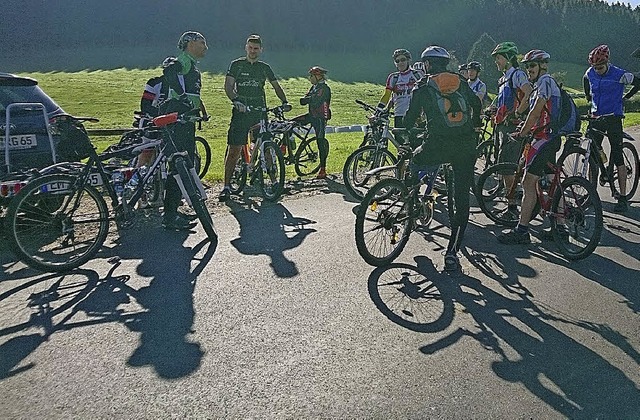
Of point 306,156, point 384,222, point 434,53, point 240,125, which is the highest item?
point 434,53

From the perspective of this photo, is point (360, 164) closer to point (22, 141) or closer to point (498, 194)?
point (498, 194)

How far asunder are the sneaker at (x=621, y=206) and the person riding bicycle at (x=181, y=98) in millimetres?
5695

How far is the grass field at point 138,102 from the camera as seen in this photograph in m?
17.4

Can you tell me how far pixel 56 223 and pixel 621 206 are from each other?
7.09m

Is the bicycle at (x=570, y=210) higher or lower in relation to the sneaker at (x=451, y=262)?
higher

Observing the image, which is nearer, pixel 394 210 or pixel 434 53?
pixel 434 53

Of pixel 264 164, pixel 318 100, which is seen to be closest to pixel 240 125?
pixel 264 164

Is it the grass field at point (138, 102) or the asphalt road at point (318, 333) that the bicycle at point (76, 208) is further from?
the grass field at point (138, 102)

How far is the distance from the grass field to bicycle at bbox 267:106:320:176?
37cm

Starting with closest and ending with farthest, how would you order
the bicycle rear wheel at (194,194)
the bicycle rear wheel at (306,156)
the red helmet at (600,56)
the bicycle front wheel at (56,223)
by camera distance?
the bicycle front wheel at (56,223)
the bicycle rear wheel at (194,194)
the red helmet at (600,56)
the bicycle rear wheel at (306,156)

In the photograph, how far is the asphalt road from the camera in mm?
3490

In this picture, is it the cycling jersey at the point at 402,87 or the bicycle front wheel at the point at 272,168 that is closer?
the bicycle front wheel at the point at 272,168

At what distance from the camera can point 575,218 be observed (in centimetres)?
617

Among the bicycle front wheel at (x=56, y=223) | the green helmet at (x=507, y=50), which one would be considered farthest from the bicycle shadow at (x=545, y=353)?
the green helmet at (x=507, y=50)
